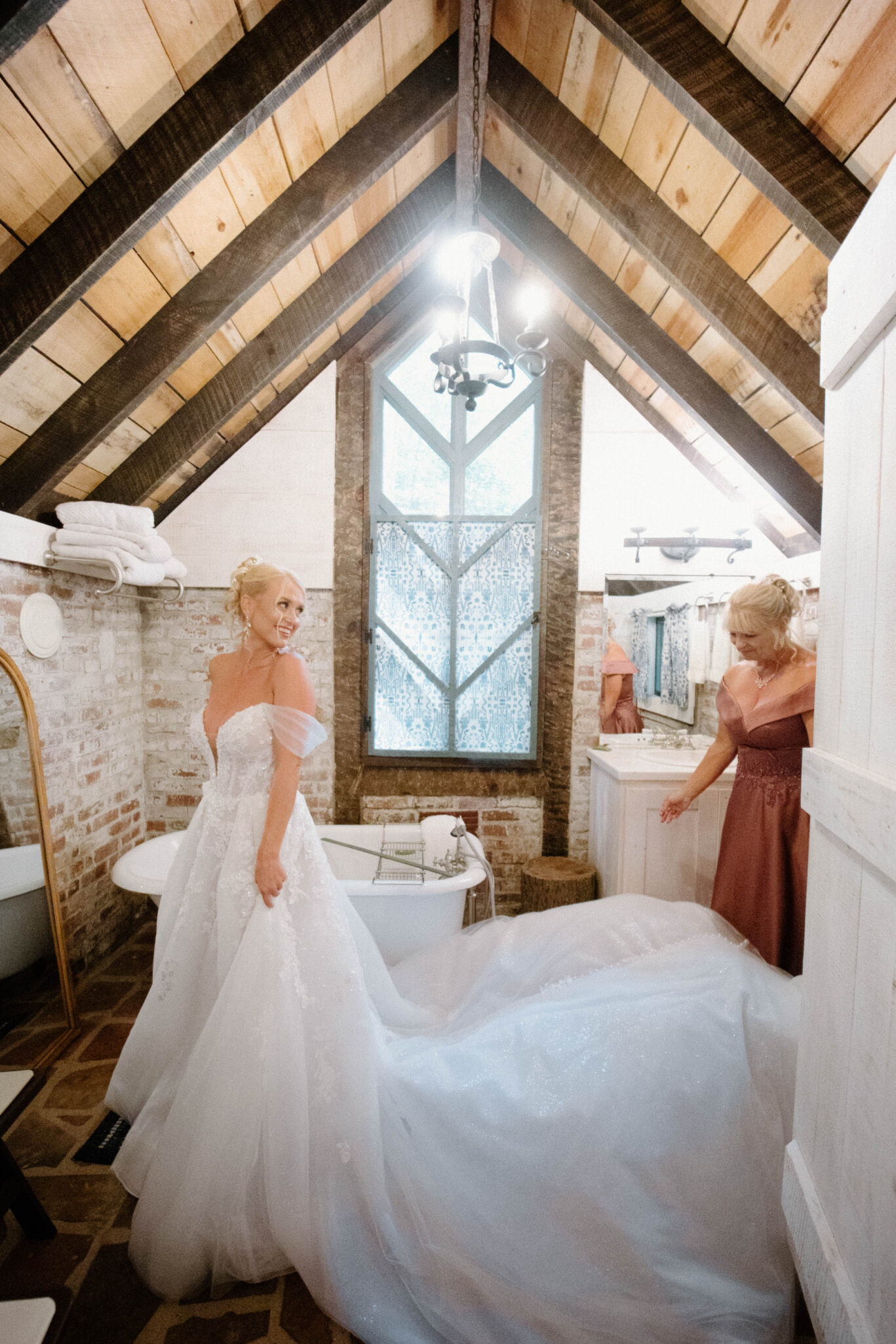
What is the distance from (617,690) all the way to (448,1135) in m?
2.41

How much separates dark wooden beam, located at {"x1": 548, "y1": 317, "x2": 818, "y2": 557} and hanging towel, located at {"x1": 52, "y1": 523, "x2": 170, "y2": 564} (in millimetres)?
2381

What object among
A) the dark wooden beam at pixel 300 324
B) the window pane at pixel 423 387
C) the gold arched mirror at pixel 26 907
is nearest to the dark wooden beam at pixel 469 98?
the dark wooden beam at pixel 300 324

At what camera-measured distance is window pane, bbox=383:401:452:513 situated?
3.55 m

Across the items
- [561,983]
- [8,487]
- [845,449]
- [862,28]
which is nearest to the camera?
[845,449]

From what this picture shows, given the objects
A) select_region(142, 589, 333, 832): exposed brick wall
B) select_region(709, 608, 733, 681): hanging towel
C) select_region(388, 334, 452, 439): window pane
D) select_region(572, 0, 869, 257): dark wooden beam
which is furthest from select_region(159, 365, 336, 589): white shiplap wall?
select_region(572, 0, 869, 257): dark wooden beam

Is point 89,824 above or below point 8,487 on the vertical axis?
below

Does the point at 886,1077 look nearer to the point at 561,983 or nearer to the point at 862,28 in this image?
the point at 561,983

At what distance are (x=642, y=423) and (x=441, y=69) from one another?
1852mm

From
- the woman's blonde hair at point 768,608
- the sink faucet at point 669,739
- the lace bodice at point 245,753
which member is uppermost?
the woman's blonde hair at point 768,608

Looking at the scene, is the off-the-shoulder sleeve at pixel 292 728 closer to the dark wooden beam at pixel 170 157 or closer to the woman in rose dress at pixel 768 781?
the dark wooden beam at pixel 170 157

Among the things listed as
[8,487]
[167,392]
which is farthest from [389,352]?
[8,487]

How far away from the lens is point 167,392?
2635 mm

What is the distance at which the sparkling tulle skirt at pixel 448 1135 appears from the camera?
137 centimetres

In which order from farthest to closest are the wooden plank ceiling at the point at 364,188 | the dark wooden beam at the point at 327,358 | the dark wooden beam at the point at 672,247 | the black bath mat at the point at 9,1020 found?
the dark wooden beam at the point at 327,358 → the black bath mat at the point at 9,1020 → the dark wooden beam at the point at 672,247 → the wooden plank ceiling at the point at 364,188
